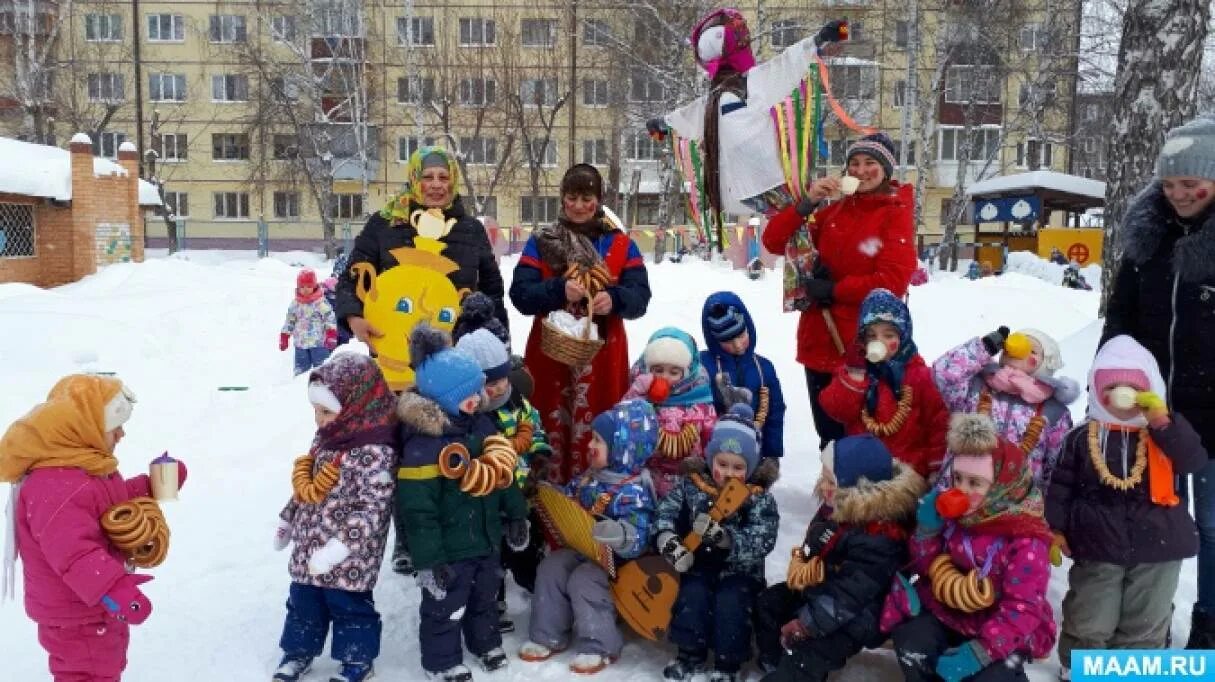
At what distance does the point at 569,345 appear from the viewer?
4.16 metres

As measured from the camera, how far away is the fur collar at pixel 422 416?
11.2ft

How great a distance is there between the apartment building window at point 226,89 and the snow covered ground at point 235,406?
815 inches

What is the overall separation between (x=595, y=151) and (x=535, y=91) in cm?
516

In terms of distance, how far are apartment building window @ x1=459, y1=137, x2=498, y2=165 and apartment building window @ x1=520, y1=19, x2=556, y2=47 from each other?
360 cm

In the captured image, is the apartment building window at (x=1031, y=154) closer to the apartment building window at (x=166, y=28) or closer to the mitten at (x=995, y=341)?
the apartment building window at (x=166, y=28)

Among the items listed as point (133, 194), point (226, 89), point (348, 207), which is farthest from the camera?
point (348, 207)

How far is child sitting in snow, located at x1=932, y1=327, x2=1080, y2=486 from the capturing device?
3.74 m

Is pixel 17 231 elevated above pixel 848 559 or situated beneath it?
elevated above

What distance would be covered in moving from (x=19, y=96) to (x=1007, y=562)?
98.4 ft

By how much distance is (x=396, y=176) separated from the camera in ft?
119

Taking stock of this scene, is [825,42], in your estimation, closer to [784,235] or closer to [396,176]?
[784,235]

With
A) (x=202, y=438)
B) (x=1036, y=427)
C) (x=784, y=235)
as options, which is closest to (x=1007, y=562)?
(x=1036, y=427)

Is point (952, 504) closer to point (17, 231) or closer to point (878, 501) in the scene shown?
point (878, 501)

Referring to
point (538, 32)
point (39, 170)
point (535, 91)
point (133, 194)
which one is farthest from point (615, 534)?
point (538, 32)
